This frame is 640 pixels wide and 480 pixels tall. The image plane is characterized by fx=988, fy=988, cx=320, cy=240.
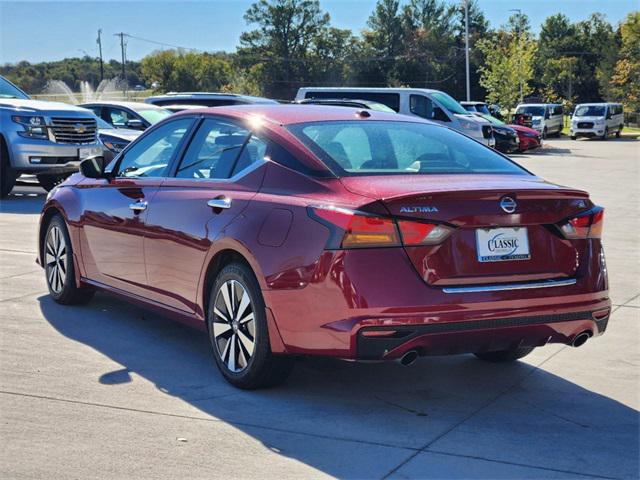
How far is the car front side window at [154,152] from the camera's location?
6.47 metres

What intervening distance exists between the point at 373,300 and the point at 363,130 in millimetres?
1442

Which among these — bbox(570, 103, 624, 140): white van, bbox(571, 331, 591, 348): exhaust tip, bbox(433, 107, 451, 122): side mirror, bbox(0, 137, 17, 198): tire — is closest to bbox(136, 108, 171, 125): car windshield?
bbox(0, 137, 17, 198): tire

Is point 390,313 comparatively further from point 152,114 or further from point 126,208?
point 152,114

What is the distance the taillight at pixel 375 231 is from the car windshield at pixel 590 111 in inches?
1798

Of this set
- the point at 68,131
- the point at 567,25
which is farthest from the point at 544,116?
the point at 567,25

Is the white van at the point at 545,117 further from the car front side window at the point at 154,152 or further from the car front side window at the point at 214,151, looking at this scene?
the car front side window at the point at 214,151

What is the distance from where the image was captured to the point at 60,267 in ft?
24.8

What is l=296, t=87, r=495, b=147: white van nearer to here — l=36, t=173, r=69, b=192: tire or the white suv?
l=36, t=173, r=69, b=192: tire

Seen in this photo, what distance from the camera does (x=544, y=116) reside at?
48844mm

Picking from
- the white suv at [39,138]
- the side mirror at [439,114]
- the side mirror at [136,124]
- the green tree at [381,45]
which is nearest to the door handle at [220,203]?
the white suv at [39,138]

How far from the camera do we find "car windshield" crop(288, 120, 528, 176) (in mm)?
5414

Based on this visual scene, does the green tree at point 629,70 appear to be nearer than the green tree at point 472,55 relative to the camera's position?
Yes

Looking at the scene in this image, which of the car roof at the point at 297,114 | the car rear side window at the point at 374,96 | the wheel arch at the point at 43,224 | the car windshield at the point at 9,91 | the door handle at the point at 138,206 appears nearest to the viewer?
the car roof at the point at 297,114

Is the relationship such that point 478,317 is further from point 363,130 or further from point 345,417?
point 363,130
